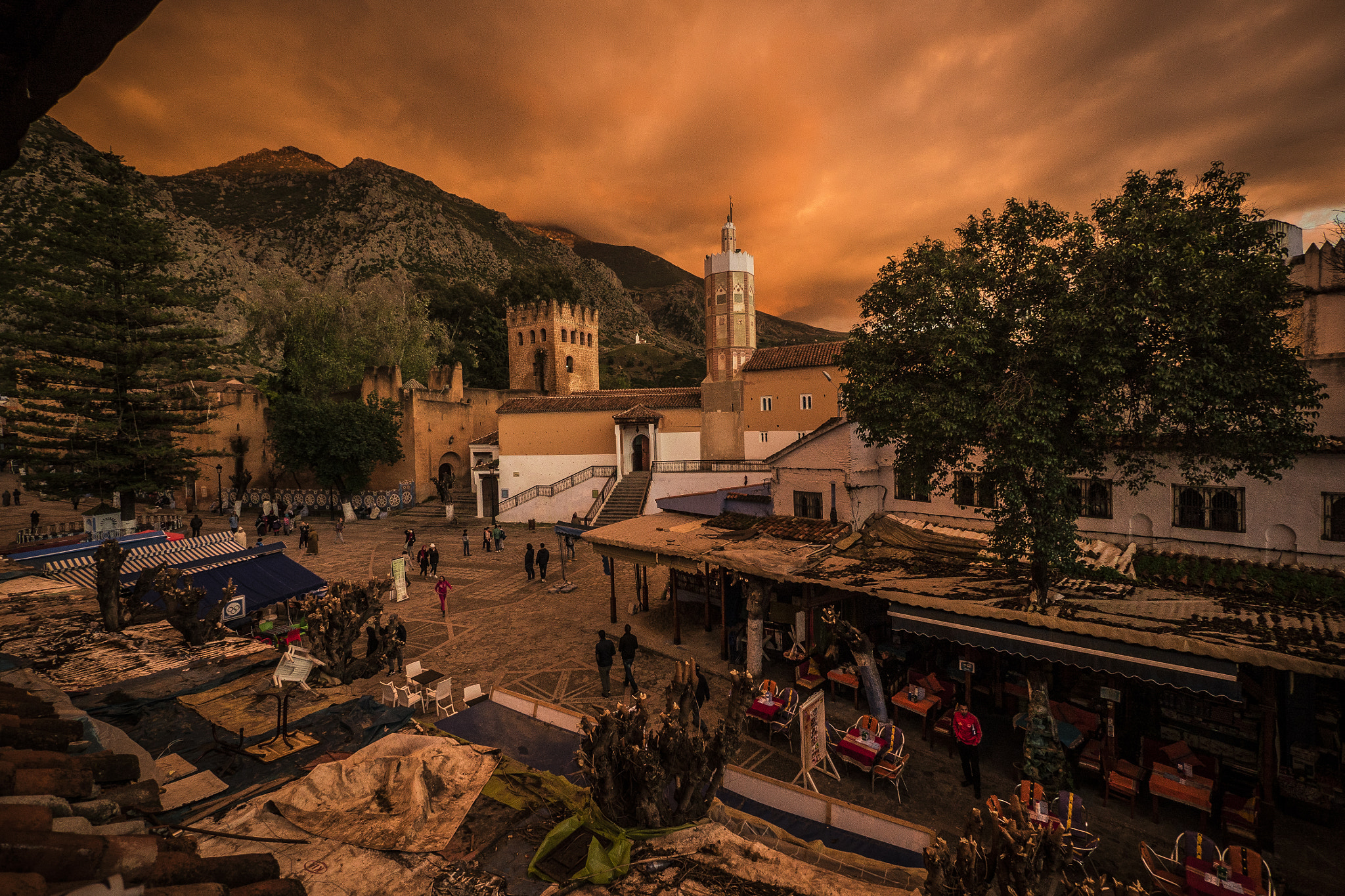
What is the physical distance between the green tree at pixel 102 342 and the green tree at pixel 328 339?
74.3ft

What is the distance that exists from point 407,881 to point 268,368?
176 feet

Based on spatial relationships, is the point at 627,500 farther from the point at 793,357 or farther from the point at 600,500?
the point at 793,357

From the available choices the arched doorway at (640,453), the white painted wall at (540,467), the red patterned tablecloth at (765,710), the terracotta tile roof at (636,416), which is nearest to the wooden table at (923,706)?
the red patterned tablecloth at (765,710)

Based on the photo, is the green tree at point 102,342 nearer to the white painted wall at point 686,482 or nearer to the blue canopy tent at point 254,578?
the blue canopy tent at point 254,578

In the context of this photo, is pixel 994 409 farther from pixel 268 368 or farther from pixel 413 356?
pixel 268 368

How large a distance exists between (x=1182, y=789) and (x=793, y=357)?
2869 centimetres

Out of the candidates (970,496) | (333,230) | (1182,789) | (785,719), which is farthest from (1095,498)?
(333,230)

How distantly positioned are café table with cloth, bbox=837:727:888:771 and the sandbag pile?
7765mm

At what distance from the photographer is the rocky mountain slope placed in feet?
207

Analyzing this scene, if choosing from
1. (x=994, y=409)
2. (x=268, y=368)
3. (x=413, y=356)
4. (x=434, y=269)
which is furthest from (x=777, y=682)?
(x=434, y=269)

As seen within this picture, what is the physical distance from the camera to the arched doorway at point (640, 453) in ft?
112

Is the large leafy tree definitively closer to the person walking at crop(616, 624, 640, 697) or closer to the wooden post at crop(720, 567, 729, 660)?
the wooden post at crop(720, 567, 729, 660)

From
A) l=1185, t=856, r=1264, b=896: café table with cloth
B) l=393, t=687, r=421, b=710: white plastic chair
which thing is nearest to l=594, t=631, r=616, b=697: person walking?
l=393, t=687, r=421, b=710: white plastic chair

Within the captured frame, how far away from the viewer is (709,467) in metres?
29.7
